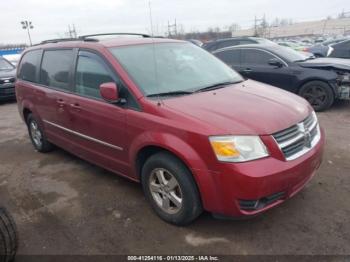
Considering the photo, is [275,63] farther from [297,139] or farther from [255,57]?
[297,139]

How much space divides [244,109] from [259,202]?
2.71 ft

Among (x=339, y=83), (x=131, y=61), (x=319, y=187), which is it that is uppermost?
(x=131, y=61)

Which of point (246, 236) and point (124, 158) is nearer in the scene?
point (246, 236)

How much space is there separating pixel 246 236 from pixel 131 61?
2.09 meters

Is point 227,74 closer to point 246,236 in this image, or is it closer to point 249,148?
point 249,148

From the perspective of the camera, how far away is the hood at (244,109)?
2.68 metres

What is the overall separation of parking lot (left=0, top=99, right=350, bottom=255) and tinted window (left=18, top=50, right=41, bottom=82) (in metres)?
1.55

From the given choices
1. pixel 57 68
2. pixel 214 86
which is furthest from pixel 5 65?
pixel 214 86

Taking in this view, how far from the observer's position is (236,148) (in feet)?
8.48

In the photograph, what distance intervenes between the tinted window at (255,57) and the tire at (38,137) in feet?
16.8

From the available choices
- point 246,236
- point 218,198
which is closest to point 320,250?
point 246,236

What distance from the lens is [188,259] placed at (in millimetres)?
2707

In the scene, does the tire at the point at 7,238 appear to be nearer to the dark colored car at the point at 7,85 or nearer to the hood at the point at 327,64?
the hood at the point at 327,64

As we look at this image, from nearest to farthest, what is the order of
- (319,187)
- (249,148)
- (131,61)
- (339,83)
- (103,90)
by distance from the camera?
1. (249,148)
2. (103,90)
3. (131,61)
4. (319,187)
5. (339,83)
